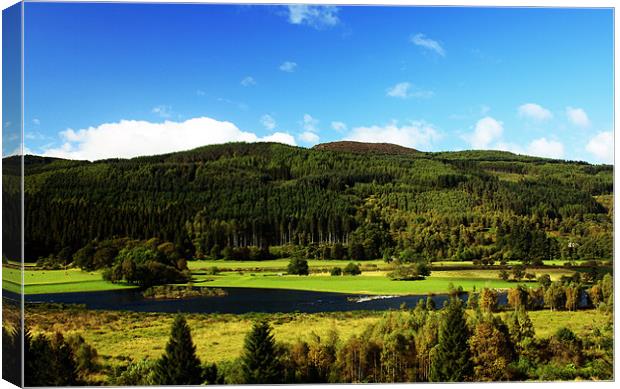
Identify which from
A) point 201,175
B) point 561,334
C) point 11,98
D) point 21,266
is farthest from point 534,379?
point 11,98

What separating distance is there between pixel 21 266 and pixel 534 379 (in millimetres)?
9745

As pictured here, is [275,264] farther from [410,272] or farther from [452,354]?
[452,354]

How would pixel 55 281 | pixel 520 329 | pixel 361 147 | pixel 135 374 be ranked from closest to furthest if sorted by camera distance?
pixel 135 374 → pixel 55 281 → pixel 520 329 → pixel 361 147

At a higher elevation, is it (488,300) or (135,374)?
(488,300)

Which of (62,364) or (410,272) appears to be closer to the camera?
(62,364)

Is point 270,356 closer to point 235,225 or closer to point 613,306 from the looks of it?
point 235,225

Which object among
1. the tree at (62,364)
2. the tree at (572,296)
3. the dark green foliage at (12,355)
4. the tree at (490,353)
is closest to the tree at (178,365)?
the tree at (62,364)

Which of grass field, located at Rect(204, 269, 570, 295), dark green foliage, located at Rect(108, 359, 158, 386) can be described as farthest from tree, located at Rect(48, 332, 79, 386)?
grass field, located at Rect(204, 269, 570, 295)

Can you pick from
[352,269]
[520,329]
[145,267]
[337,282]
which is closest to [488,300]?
[520,329]

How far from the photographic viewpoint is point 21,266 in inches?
577

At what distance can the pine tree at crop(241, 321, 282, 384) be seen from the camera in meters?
15.1

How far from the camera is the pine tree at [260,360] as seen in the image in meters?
15.1

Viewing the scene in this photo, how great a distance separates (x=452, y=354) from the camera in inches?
615

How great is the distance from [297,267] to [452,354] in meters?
3.39
